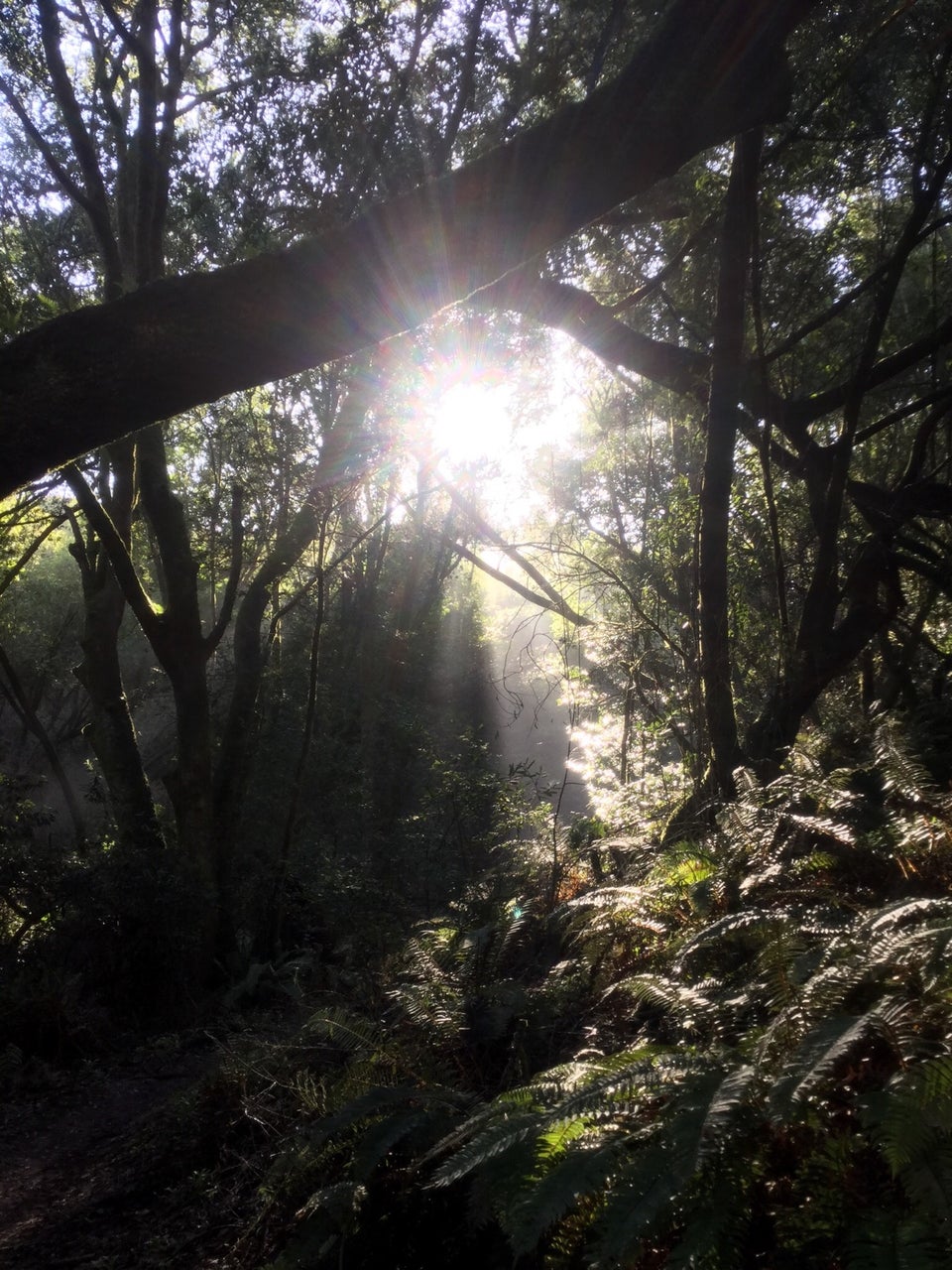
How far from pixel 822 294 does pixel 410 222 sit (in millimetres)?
7698

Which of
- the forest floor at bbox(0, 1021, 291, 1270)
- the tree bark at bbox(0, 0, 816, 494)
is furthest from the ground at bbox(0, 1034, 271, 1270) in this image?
the tree bark at bbox(0, 0, 816, 494)

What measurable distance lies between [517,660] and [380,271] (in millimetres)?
7451

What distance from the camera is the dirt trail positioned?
3893mm

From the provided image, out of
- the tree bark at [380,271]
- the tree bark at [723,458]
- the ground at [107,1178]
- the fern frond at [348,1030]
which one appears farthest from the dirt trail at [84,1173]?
the tree bark at [723,458]

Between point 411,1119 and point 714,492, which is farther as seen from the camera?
point 714,492

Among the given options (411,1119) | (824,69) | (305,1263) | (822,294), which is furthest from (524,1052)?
(822,294)

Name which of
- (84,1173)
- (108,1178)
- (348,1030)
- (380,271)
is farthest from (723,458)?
(84,1173)

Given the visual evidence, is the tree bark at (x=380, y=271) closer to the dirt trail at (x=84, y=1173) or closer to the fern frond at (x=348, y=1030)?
the fern frond at (x=348, y=1030)

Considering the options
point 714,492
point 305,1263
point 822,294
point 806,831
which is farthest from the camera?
point 822,294

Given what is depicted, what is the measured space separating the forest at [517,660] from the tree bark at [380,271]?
0.02 meters

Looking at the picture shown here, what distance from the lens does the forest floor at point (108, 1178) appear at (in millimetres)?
3701

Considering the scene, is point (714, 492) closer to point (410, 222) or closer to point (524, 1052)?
point (410, 222)

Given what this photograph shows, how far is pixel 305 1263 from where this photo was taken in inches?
113

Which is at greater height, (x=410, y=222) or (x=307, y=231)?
(x=307, y=231)
